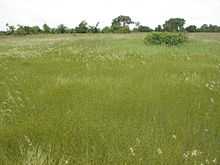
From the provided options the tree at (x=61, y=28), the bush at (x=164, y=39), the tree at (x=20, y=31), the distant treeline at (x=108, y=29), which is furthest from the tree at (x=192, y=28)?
the bush at (x=164, y=39)

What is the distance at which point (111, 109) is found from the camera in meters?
5.11

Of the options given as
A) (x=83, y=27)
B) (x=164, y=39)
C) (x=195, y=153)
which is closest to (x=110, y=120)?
(x=195, y=153)

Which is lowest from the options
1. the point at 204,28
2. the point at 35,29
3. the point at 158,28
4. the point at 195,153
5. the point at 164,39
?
the point at 195,153

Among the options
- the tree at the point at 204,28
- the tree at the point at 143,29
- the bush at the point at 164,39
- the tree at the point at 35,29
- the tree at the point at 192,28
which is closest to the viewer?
the bush at the point at 164,39

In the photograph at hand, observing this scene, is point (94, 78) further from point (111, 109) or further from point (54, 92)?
point (111, 109)

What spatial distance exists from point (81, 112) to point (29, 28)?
42.3 metres

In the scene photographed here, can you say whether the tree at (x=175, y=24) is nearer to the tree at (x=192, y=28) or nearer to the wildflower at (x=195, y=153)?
the tree at (x=192, y=28)

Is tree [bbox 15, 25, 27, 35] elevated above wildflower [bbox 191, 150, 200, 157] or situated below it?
above

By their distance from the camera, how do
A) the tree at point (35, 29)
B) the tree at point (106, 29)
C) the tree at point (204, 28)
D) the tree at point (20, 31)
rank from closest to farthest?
the tree at point (20, 31), the tree at point (204, 28), the tree at point (106, 29), the tree at point (35, 29)

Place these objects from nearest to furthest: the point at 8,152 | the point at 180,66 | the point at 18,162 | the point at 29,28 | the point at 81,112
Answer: the point at 18,162 < the point at 8,152 < the point at 81,112 < the point at 180,66 < the point at 29,28

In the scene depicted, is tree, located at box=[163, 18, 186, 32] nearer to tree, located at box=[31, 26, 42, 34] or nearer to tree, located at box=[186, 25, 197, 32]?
tree, located at box=[186, 25, 197, 32]

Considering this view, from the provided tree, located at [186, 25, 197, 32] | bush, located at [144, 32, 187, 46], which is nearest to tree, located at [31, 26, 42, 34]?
tree, located at [186, 25, 197, 32]

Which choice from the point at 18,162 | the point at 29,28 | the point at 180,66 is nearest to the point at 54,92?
the point at 18,162

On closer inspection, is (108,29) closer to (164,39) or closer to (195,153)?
(164,39)
